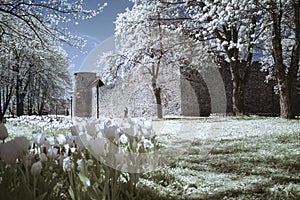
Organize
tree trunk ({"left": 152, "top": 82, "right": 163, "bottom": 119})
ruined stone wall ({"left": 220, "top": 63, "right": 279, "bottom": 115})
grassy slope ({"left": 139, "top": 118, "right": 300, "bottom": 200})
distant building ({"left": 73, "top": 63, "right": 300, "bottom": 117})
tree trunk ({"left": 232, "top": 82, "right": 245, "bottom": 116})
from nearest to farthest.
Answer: grassy slope ({"left": 139, "top": 118, "right": 300, "bottom": 200})
tree trunk ({"left": 232, "top": 82, "right": 245, "bottom": 116})
tree trunk ({"left": 152, "top": 82, "right": 163, "bottom": 119})
distant building ({"left": 73, "top": 63, "right": 300, "bottom": 117})
ruined stone wall ({"left": 220, "top": 63, "right": 279, "bottom": 115})

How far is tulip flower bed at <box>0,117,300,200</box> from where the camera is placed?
1271 millimetres

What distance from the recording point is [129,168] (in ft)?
5.76

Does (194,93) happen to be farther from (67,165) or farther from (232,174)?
(67,165)

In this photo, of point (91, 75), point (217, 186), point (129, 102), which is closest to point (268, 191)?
point (217, 186)

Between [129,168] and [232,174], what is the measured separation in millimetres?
980

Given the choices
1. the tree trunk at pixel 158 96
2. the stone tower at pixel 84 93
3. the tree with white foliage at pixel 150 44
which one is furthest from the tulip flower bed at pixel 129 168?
the stone tower at pixel 84 93

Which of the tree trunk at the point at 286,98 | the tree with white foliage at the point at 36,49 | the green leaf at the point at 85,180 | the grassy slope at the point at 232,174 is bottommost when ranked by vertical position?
the grassy slope at the point at 232,174

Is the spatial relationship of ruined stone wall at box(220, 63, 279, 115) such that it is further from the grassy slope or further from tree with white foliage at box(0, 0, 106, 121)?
the grassy slope

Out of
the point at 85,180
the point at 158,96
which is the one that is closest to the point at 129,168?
the point at 85,180

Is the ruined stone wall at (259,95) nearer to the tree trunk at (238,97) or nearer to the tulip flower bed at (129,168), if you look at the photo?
the tree trunk at (238,97)

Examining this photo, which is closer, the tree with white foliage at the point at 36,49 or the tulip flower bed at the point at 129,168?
the tulip flower bed at the point at 129,168

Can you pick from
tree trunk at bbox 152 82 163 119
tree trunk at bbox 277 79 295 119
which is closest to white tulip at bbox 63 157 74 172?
tree trunk at bbox 277 79 295 119

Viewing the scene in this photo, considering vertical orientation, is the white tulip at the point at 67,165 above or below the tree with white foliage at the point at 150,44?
below

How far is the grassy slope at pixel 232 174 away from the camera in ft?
6.15
